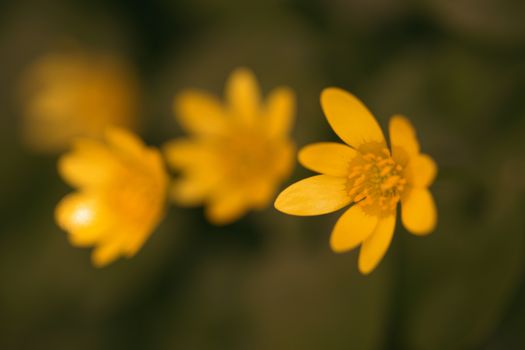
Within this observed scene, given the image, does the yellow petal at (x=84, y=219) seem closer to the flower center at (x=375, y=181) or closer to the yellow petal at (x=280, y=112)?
the yellow petal at (x=280, y=112)

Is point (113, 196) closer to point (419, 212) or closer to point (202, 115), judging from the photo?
point (202, 115)

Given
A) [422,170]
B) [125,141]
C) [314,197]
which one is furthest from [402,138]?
[125,141]

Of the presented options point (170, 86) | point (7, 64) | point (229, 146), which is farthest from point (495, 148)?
point (7, 64)

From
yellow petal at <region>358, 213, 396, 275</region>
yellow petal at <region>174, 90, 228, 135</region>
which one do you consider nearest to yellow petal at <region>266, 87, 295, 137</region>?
yellow petal at <region>174, 90, 228, 135</region>

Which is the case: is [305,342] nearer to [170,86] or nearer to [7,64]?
[170,86]

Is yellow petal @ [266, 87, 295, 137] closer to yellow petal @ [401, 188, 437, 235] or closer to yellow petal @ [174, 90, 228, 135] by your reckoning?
yellow petal @ [174, 90, 228, 135]

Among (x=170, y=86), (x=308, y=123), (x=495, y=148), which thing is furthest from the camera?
(x=170, y=86)
